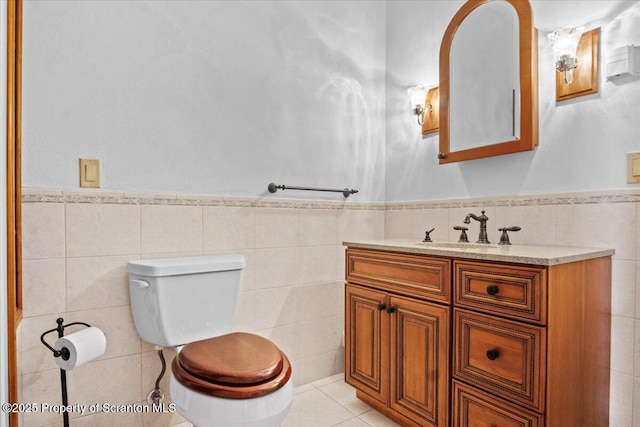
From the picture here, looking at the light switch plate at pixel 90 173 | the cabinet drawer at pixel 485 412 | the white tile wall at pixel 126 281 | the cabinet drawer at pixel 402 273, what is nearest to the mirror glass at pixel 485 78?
the cabinet drawer at pixel 402 273

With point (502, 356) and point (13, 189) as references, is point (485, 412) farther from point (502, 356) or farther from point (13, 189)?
point (13, 189)

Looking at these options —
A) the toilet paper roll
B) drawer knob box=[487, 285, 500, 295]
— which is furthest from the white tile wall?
drawer knob box=[487, 285, 500, 295]

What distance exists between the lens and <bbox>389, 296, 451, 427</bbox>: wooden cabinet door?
1.48 metres

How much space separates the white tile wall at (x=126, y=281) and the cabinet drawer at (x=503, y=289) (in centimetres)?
97

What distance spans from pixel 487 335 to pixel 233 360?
2.87 ft

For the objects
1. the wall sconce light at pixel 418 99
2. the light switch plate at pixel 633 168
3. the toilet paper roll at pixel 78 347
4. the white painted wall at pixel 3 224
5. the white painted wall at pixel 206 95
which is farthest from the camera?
the wall sconce light at pixel 418 99

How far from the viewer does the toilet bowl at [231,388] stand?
3.69ft

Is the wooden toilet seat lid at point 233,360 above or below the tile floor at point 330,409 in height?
above

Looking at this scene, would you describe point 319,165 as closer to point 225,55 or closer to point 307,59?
point 307,59

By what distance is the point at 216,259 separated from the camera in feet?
5.56

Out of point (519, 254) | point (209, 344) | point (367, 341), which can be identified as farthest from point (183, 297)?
point (519, 254)

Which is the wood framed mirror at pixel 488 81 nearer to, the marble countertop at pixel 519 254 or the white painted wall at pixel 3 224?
the marble countertop at pixel 519 254

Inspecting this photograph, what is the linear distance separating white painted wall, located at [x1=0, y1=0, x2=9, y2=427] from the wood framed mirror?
187 cm

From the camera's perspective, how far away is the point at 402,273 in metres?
1.67
